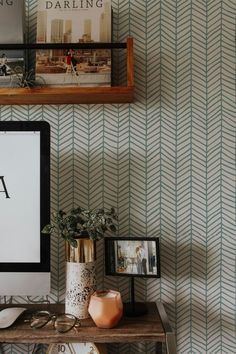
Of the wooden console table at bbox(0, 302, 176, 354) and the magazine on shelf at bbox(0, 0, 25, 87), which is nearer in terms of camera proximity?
the wooden console table at bbox(0, 302, 176, 354)

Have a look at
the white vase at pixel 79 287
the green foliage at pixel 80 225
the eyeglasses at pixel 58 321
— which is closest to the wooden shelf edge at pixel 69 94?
the green foliage at pixel 80 225

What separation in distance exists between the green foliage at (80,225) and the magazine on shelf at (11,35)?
49 cm

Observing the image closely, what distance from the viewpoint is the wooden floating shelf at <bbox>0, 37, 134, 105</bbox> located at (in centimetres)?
132

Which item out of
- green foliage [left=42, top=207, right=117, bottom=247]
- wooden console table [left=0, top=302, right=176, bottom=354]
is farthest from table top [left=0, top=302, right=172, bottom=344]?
green foliage [left=42, top=207, right=117, bottom=247]

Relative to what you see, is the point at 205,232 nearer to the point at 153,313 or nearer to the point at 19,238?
the point at 153,313

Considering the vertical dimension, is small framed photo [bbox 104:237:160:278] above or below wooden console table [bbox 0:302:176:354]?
above

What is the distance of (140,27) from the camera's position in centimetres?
152

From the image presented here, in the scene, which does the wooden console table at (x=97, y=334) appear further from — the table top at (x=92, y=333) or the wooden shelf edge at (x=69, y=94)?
the wooden shelf edge at (x=69, y=94)

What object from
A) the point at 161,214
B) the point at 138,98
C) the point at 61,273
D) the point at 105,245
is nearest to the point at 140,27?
the point at 138,98

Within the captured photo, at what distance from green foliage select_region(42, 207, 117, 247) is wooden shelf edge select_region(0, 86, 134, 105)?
38 cm

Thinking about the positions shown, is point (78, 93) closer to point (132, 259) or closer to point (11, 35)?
point (11, 35)

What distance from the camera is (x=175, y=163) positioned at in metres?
1.50

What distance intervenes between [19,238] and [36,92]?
46 cm

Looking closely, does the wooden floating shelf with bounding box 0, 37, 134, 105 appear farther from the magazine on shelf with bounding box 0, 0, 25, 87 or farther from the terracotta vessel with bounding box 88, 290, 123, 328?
the terracotta vessel with bounding box 88, 290, 123, 328
